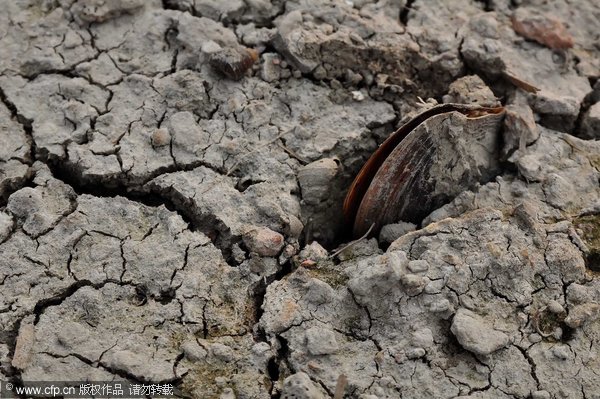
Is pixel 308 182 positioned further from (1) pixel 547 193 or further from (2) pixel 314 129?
(1) pixel 547 193

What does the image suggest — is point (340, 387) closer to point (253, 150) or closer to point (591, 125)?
point (253, 150)

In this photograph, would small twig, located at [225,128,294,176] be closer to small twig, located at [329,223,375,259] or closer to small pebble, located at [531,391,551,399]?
small twig, located at [329,223,375,259]

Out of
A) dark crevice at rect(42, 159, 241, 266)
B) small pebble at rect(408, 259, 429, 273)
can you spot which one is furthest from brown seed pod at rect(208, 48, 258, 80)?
small pebble at rect(408, 259, 429, 273)

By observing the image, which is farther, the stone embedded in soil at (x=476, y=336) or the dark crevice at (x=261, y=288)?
the dark crevice at (x=261, y=288)

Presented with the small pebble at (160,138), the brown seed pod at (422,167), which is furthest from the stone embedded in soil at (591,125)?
the small pebble at (160,138)

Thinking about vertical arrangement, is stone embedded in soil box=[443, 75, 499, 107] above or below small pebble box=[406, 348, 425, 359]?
above

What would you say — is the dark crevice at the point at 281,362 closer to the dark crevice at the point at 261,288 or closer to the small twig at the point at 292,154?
the dark crevice at the point at 261,288
